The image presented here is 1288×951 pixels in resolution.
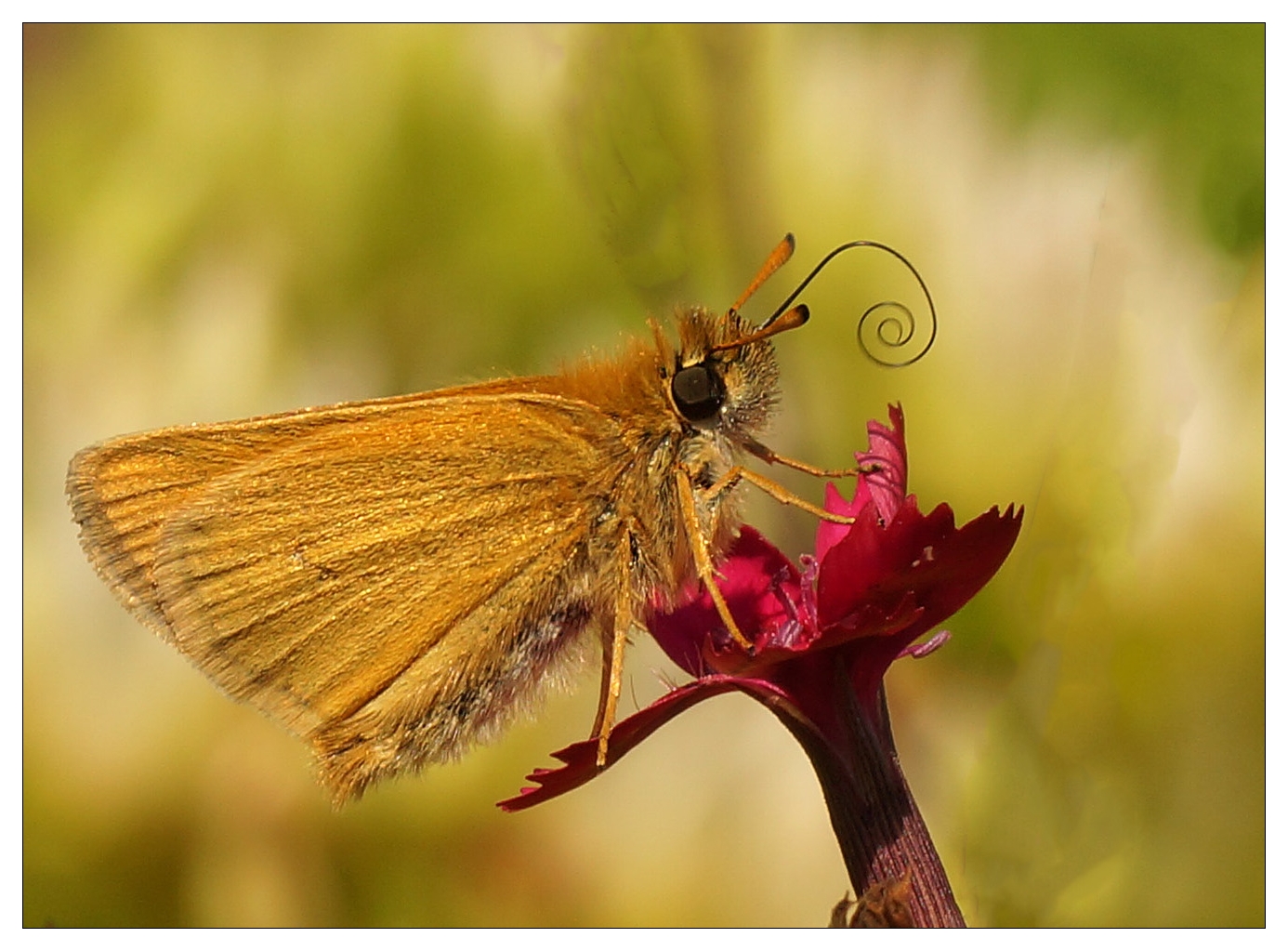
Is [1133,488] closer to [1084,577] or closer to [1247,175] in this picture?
[1084,577]

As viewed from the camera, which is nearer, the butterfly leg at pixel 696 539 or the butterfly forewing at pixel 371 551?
the butterfly leg at pixel 696 539

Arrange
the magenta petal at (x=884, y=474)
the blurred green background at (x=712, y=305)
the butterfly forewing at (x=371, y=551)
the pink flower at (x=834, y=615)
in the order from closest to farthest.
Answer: the pink flower at (x=834, y=615), the magenta petal at (x=884, y=474), the butterfly forewing at (x=371, y=551), the blurred green background at (x=712, y=305)

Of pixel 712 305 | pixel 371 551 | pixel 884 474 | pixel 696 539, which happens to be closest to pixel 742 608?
pixel 696 539

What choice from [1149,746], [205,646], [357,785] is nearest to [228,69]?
[205,646]

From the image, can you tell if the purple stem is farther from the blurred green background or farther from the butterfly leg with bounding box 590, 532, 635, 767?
the blurred green background

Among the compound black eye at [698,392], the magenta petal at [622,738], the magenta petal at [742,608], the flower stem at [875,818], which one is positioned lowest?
the flower stem at [875,818]

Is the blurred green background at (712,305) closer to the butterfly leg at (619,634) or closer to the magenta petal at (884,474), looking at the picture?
the butterfly leg at (619,634)

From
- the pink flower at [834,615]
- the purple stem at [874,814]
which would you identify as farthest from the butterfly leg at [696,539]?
the purple stem at [874,814]
